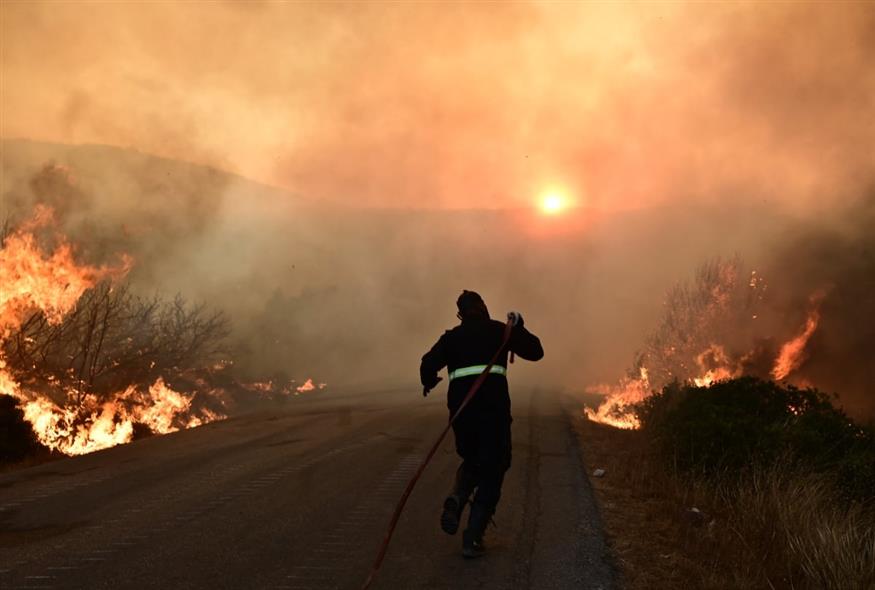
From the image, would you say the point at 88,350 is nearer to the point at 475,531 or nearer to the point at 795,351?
the point at 475,531

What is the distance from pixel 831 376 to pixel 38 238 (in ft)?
151

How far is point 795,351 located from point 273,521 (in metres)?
41.5

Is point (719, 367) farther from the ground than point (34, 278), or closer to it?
closer to it

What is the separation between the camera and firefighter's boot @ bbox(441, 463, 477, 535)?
15.8ft

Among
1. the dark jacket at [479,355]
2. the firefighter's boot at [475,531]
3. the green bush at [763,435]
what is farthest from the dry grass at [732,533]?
the dark jacket at [479,355]

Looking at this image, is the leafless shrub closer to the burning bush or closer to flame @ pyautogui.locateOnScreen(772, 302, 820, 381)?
the burning bush

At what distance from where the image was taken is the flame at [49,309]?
11430mm

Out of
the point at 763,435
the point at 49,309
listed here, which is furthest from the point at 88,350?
the point at 763,435

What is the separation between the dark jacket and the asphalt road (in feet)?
4.08

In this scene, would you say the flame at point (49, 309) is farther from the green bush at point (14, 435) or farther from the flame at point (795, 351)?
the flame at point (795, 351)

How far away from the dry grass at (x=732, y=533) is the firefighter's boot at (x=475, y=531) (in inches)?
43.6

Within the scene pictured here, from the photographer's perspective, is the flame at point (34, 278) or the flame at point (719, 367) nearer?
the flame at point (34, 278)

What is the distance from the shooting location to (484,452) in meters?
4.91

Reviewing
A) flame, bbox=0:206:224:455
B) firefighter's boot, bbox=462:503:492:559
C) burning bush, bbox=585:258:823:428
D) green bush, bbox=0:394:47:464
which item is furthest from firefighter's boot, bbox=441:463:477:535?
burning bush, bbox=585:258:823:428
